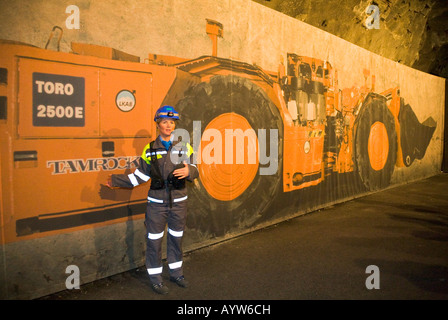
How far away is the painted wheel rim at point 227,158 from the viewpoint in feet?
16.5

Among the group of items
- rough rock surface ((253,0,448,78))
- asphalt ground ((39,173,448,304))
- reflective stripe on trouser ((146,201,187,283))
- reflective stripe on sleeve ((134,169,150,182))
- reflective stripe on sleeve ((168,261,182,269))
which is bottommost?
asphalt ground ((39,173,448,304))

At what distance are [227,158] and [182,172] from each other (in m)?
1.89

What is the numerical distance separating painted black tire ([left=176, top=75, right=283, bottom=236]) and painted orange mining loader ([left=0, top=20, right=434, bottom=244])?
0.06ft

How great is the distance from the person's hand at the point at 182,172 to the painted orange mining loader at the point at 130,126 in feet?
2.86

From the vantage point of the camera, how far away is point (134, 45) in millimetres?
4023

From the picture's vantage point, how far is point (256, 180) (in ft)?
19.5

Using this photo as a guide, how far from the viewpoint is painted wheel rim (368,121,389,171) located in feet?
30.3

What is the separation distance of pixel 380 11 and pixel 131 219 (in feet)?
36.4

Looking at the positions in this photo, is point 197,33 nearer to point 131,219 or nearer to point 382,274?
point 131,219

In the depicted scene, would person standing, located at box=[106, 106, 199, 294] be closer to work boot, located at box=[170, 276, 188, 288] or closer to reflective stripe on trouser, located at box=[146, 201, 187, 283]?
reflective stripe on trouser, located at box=[146, 201, 187, 283]

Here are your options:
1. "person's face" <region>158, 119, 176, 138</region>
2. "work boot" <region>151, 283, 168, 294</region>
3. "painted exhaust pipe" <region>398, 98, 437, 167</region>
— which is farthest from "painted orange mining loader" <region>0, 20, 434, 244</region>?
"painted exhaust pipe" <region>398, 98, 437, 167</region>

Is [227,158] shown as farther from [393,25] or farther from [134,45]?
[393,25]

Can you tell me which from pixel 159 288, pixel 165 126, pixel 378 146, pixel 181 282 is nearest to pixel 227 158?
pixel 165 126

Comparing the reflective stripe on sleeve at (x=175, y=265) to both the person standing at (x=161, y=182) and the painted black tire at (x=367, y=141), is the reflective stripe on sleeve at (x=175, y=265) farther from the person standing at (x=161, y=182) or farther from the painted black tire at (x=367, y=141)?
the painted black tire at (x=367, y=141)
